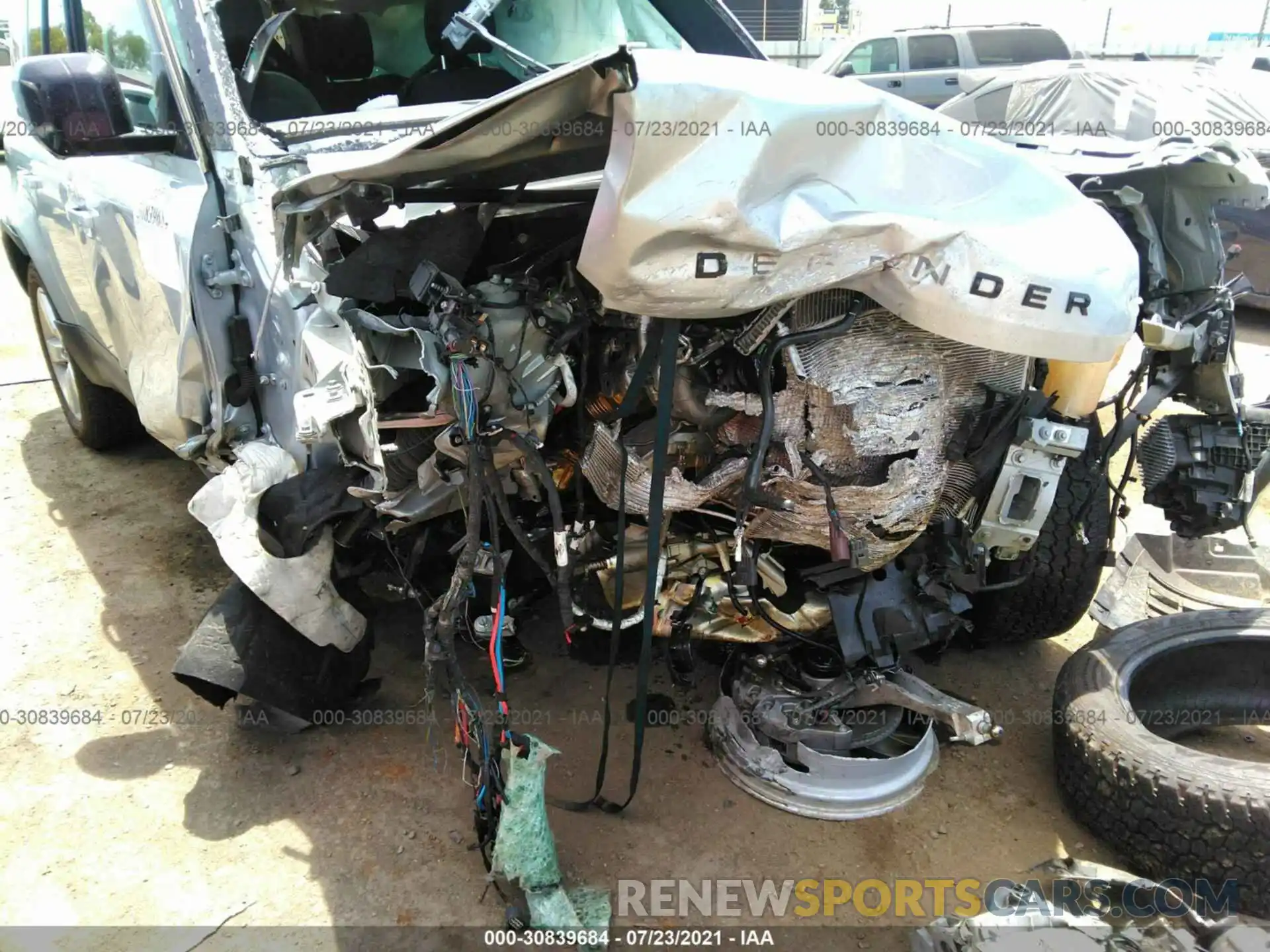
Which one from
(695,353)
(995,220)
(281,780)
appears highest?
(995,220)

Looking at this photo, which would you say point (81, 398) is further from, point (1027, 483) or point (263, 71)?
point (1027, 483)

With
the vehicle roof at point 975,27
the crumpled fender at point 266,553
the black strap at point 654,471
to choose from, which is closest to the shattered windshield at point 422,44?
the crumpled fender at point 266,553

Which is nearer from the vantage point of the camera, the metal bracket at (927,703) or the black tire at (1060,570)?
the metal bracket at (927,703)

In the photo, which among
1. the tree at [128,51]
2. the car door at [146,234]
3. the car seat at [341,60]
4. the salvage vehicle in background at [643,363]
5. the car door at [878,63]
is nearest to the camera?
the salvage vehicle in background at [643,363]

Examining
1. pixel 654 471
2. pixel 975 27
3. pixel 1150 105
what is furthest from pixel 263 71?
pixel 975 27

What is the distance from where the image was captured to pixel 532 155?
69.7 inches

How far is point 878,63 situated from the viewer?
1116 centimetres

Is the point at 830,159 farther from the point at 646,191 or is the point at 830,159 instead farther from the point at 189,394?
the point at 189,394

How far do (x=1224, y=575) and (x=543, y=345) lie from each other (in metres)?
3.05

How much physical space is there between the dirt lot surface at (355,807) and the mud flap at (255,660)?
0.70 feet

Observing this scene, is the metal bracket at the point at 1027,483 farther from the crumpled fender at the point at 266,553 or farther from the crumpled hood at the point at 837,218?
the crumpled fender at the point at 266,553

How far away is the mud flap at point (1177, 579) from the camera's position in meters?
3.17

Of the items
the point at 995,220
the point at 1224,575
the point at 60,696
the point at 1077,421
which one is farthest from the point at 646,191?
the point at 1224,575

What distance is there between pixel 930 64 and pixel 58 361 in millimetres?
10275
